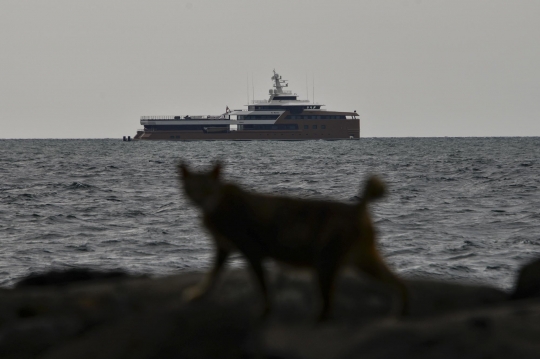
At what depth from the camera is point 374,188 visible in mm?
2893

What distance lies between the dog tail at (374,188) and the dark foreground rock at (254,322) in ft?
2.07

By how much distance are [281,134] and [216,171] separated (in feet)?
337

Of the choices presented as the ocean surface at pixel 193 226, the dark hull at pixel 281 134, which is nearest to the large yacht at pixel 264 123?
the dark hull at pixel 281 134

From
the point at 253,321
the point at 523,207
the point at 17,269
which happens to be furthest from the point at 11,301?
the point at 523,207

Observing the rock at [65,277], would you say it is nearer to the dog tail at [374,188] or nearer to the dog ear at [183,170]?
the dog ear at [183,170]

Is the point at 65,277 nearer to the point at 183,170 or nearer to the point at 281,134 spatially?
the point at 183,170

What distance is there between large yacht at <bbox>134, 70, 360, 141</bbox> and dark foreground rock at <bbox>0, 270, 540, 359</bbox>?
101m

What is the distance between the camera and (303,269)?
3135 mm

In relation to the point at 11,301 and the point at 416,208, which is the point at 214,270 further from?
the point at 416,208

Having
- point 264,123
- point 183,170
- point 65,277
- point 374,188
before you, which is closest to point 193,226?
point 65,277

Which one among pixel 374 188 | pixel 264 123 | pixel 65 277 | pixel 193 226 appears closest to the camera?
pixel 374 188

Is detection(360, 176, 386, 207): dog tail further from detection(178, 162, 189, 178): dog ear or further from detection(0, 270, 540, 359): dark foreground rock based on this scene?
detection(178, 162, 189, 178): dog ear

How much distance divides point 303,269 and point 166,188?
2364 cm

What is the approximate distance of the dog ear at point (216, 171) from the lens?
287 centimetres
